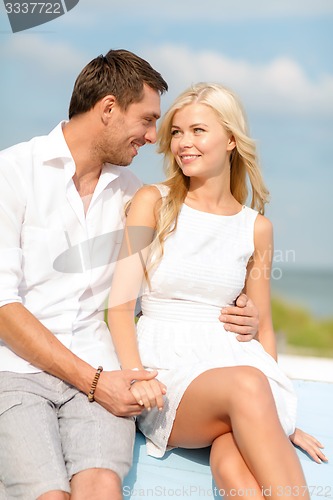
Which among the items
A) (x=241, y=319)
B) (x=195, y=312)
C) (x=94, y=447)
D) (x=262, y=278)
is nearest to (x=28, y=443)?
(x=94, y=447)

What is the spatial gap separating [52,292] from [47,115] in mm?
19538

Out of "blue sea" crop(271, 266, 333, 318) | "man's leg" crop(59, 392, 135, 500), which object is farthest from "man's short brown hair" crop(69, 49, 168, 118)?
"blue sea" crop(271, 266, 333, 318)

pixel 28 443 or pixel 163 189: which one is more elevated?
pixel 163 189

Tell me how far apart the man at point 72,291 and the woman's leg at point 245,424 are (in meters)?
0.19

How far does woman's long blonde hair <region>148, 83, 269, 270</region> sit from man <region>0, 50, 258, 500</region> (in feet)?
0.38

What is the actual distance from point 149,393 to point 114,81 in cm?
116

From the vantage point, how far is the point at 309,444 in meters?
2.44

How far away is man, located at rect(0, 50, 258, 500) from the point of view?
6.48 ft

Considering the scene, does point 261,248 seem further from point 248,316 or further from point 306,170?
point 306,170

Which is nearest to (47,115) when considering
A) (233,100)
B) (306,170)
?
(306,170)

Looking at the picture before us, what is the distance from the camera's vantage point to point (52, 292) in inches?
92.6

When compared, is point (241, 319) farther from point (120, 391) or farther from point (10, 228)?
point (10, 228)

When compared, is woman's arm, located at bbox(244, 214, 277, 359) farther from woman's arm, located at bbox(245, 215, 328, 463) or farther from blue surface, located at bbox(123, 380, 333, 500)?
blue surface, located at bbox(123, 380, 333, 500)

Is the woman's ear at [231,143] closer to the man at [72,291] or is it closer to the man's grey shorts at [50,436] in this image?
the man at [72,291]
